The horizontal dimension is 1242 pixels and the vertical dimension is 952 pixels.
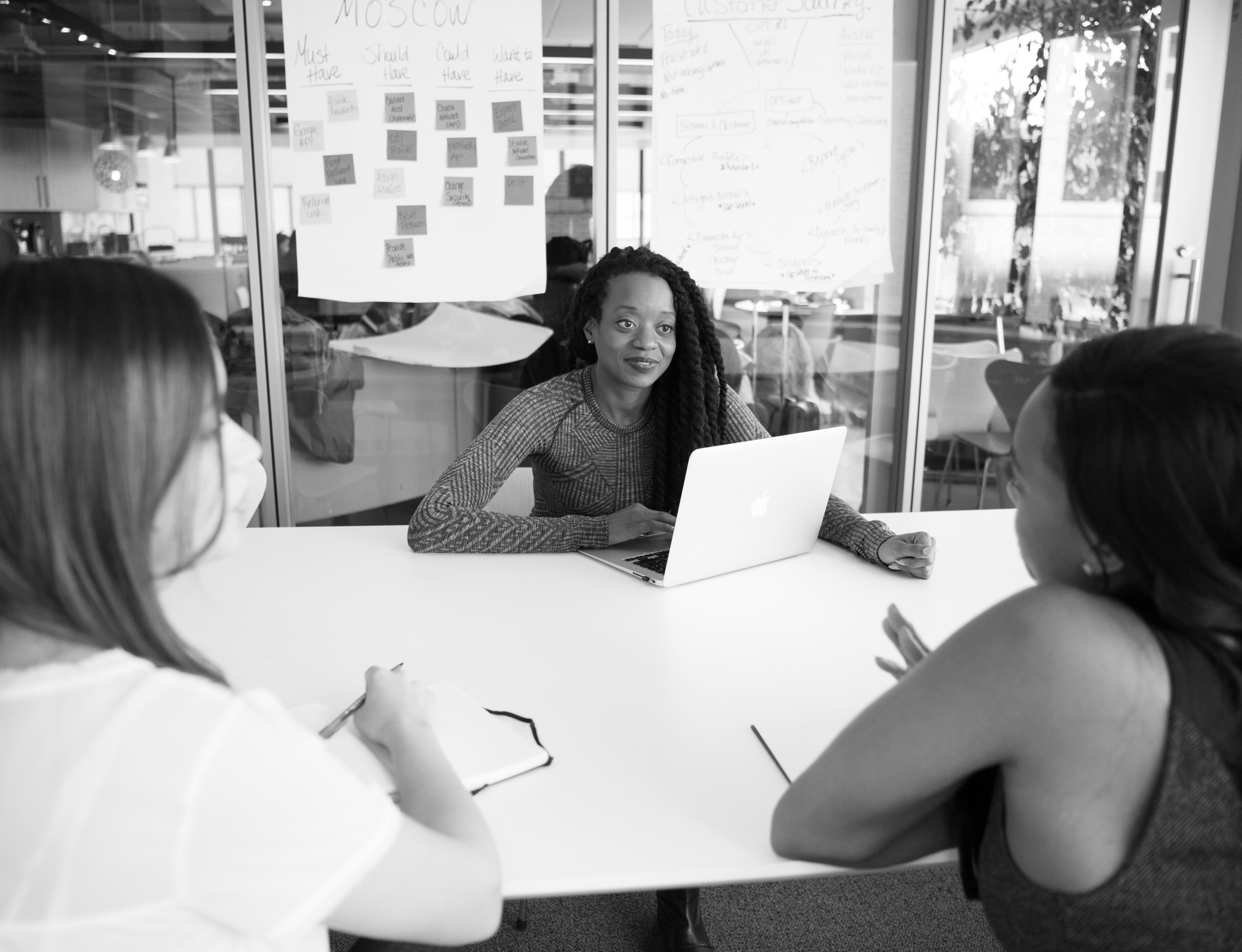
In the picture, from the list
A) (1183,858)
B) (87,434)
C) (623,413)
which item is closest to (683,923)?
(623,413)

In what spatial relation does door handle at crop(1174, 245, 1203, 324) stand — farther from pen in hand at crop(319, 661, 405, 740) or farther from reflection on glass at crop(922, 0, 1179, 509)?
pen in hand at crop(319, 661, 405, 740)

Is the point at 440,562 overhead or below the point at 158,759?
below

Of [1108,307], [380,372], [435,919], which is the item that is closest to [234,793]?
[435,919]

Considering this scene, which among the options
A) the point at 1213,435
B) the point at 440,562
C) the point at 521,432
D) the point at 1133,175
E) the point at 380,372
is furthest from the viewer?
the point at 1133,175

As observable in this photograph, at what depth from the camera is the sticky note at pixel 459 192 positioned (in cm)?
310

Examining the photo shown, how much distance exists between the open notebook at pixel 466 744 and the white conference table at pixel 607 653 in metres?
0.02

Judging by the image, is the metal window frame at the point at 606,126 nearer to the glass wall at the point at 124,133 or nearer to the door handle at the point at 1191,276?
the glass wall at the point at 124,133

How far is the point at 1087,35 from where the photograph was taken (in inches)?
135

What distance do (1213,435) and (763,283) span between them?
2585 millimetres

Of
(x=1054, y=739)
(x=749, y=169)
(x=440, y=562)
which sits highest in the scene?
(x=749, y=169)

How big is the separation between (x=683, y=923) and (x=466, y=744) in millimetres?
872

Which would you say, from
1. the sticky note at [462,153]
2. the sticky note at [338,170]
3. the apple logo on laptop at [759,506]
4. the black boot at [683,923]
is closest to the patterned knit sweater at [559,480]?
the apple logo on laptop at [759,506]

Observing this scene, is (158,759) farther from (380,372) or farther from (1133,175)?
(1133,175)

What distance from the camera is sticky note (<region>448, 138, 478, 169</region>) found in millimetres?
3088
